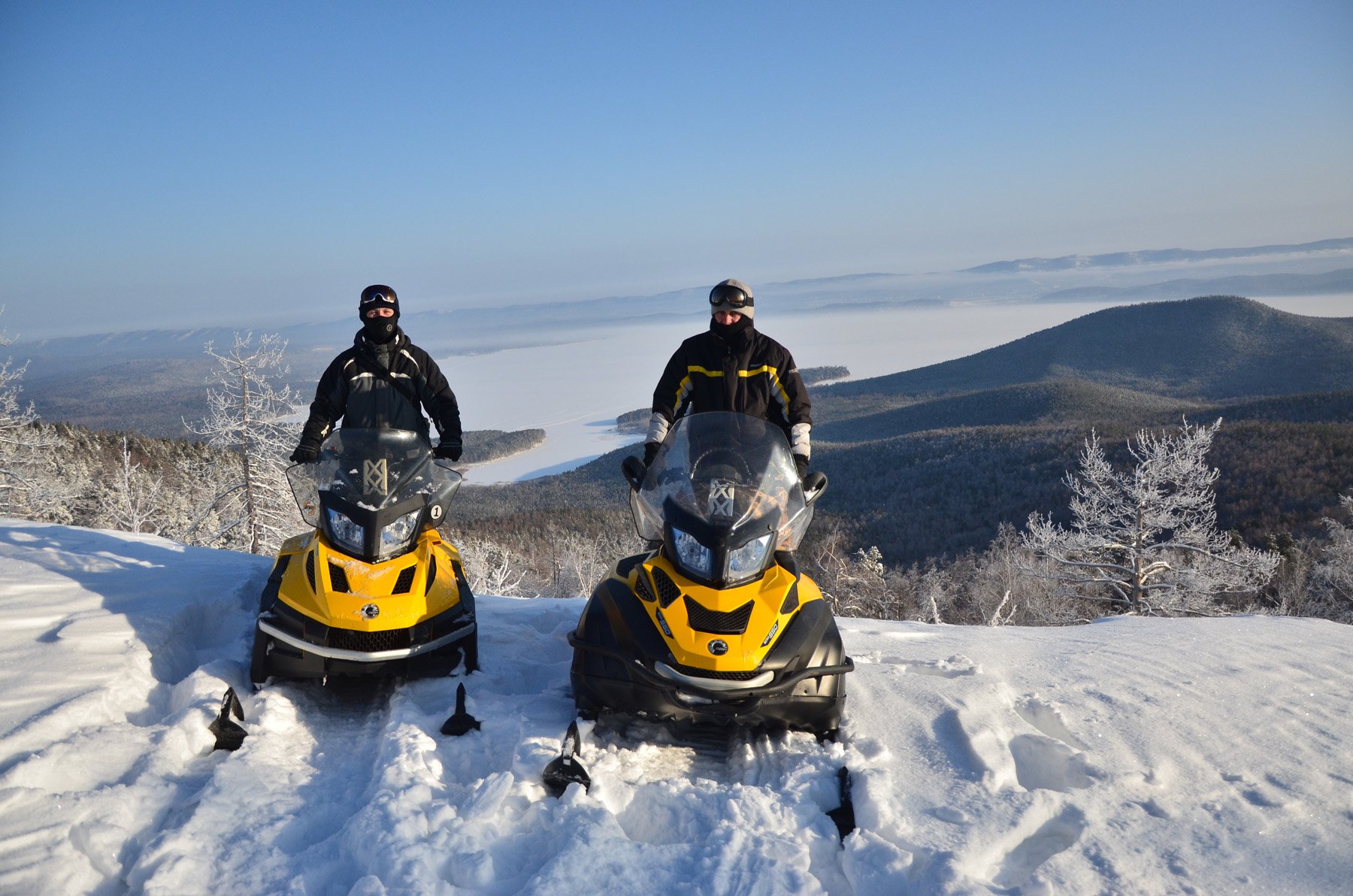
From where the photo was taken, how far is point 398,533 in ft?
13.8

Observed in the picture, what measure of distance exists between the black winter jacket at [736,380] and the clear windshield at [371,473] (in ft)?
4.66

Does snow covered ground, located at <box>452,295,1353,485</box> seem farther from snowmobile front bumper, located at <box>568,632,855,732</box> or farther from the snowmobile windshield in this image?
snowmobile front bumper, located at <box>568,632,855,732</box>

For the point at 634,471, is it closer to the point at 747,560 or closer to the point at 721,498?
the point at 721,498

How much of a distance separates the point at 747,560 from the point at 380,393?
2845 mm

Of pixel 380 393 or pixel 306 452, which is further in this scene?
pixel 380 393

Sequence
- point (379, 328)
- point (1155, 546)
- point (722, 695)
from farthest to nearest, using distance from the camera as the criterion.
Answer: point (1155, 546)
point (379, 328)
point (722, 695)

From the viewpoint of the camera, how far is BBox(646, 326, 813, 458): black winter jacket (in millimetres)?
4793

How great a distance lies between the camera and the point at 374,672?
3943mm

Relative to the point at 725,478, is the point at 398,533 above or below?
below

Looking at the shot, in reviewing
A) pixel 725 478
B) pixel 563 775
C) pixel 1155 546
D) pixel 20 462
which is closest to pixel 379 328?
pixel 725 478

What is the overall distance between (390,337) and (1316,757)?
5.48 m

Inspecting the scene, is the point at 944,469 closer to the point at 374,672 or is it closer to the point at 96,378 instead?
the point at 374,672

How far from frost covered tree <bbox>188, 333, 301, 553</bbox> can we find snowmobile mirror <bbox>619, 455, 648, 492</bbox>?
1338 centimetres

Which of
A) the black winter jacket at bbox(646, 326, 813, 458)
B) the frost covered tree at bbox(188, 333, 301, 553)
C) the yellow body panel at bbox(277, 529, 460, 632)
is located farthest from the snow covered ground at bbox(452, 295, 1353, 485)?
the yellow body panel at bbox(277, 529, 460, 632)
